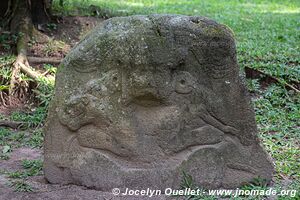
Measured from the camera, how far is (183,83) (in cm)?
400

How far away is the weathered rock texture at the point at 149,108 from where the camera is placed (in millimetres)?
3953

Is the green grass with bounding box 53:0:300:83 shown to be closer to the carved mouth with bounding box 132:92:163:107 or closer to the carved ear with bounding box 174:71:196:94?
the carved ear with bounding box 174:71:196:94

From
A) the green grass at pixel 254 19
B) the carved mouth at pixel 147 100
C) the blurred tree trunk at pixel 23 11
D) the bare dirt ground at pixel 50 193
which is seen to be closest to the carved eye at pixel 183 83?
the carved mouth at pixel 147 100

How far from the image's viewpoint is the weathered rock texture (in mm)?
3953

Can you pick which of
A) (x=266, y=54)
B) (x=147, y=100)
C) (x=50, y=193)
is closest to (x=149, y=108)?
(x=147, y=100)

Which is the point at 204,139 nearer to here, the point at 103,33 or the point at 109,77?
the point at 109,77

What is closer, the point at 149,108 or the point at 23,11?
the point at 149,108

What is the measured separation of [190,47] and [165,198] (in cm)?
117

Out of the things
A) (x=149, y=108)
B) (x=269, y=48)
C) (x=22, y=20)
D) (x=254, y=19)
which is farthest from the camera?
(x=254, y=19)

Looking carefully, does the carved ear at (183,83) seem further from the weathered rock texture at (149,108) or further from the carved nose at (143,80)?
the carved nose at (143,80)

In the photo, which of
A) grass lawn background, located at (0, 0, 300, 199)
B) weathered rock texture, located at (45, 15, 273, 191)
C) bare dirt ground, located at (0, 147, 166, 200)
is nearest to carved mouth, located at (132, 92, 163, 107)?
weathered rock texture, located at (45, 15, 273, 191)

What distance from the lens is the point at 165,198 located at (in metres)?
3.91

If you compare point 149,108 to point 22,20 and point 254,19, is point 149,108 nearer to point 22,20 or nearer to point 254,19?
point 22,20

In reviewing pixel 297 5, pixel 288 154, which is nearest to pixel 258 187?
pixel 288 154
